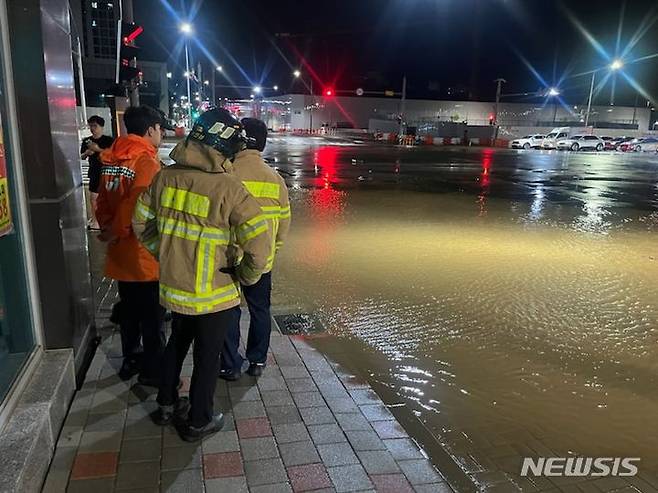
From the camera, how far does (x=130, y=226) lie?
3582 millimetres

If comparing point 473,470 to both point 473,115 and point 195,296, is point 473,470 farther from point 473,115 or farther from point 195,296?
point 473,115

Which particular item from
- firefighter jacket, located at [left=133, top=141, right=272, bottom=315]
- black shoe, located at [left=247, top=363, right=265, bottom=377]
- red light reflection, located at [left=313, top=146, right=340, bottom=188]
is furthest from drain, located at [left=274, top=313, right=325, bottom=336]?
red light reflection, located at [left=313, top=146, right=340, bottom=188]

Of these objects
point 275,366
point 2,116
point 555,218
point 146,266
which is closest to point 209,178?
point 146,266

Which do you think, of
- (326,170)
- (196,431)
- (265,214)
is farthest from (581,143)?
(196,431)

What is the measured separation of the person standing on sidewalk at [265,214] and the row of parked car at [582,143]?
47.5m

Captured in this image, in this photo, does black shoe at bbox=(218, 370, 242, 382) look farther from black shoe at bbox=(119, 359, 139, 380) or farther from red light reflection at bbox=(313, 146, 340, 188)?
red light reflection at bbox=(313, 146, 340, 188)

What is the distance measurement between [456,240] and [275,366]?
599 centimetres

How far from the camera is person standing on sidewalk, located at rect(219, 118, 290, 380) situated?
3.72 m

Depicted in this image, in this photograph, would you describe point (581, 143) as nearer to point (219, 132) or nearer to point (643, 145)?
point (643, 145)

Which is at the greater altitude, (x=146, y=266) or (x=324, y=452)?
(x=146, y=266)

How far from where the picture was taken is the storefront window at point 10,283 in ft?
10.1

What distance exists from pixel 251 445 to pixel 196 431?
34 centimetres

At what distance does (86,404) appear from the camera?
3574mm

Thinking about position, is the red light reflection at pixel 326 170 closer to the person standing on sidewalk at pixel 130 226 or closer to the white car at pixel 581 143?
the person standing on sidewalk at pixel 130 226
